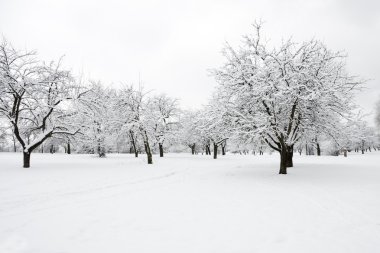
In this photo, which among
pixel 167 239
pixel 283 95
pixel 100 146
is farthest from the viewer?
pixel 100 146

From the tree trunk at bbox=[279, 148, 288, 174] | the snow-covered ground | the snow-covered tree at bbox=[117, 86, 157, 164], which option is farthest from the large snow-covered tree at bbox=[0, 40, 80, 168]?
the tree trunk at bbox=[279, 148, 288, 174]

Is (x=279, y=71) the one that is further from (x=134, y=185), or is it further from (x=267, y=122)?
(x=134, y=185)

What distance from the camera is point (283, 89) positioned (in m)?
14.4

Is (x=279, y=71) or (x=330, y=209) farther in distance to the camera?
(x=279, y=71)

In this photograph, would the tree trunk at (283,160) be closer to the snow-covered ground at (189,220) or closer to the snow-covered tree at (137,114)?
the snow-covered ground at (189,220)

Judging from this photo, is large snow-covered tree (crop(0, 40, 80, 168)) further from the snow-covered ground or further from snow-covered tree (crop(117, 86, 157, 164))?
the snow-covered ground

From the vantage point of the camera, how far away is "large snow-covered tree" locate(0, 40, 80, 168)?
19453 mm

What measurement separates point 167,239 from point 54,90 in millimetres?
19638

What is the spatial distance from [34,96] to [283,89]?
18385mm

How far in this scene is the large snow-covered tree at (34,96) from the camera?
1945 centimetres

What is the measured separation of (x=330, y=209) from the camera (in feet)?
26.4

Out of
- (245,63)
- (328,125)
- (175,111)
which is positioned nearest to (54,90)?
(245,63)

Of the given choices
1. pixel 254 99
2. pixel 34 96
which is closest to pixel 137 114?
pixel 34 96

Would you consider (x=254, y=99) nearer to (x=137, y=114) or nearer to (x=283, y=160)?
(x=283, y=160)
